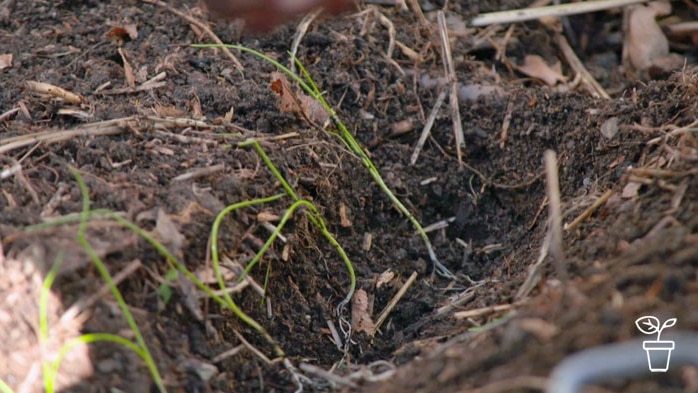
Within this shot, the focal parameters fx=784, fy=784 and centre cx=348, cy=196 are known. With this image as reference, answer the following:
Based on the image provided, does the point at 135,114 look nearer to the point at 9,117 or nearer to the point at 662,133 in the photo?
the point at 9,117

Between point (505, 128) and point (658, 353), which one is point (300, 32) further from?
point (658, 353)

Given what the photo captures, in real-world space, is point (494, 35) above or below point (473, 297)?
above

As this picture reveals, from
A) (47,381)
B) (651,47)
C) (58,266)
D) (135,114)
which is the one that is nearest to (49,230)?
(58,266)

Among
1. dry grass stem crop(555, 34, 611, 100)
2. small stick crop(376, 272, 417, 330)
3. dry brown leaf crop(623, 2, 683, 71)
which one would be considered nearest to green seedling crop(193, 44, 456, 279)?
small stick crop(376, 272, 417, 330)

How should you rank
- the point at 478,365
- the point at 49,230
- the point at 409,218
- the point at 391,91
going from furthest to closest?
1. the point at 391,91
2. the point at 409,218
3. the point at 49,230
4. the point at 478,365

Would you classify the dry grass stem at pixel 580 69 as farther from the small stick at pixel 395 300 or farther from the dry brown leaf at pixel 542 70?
the small stick at pixel 395 300

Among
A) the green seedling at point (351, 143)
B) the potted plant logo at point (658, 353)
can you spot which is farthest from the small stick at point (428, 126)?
the potted plant logo at point (658, 353)
